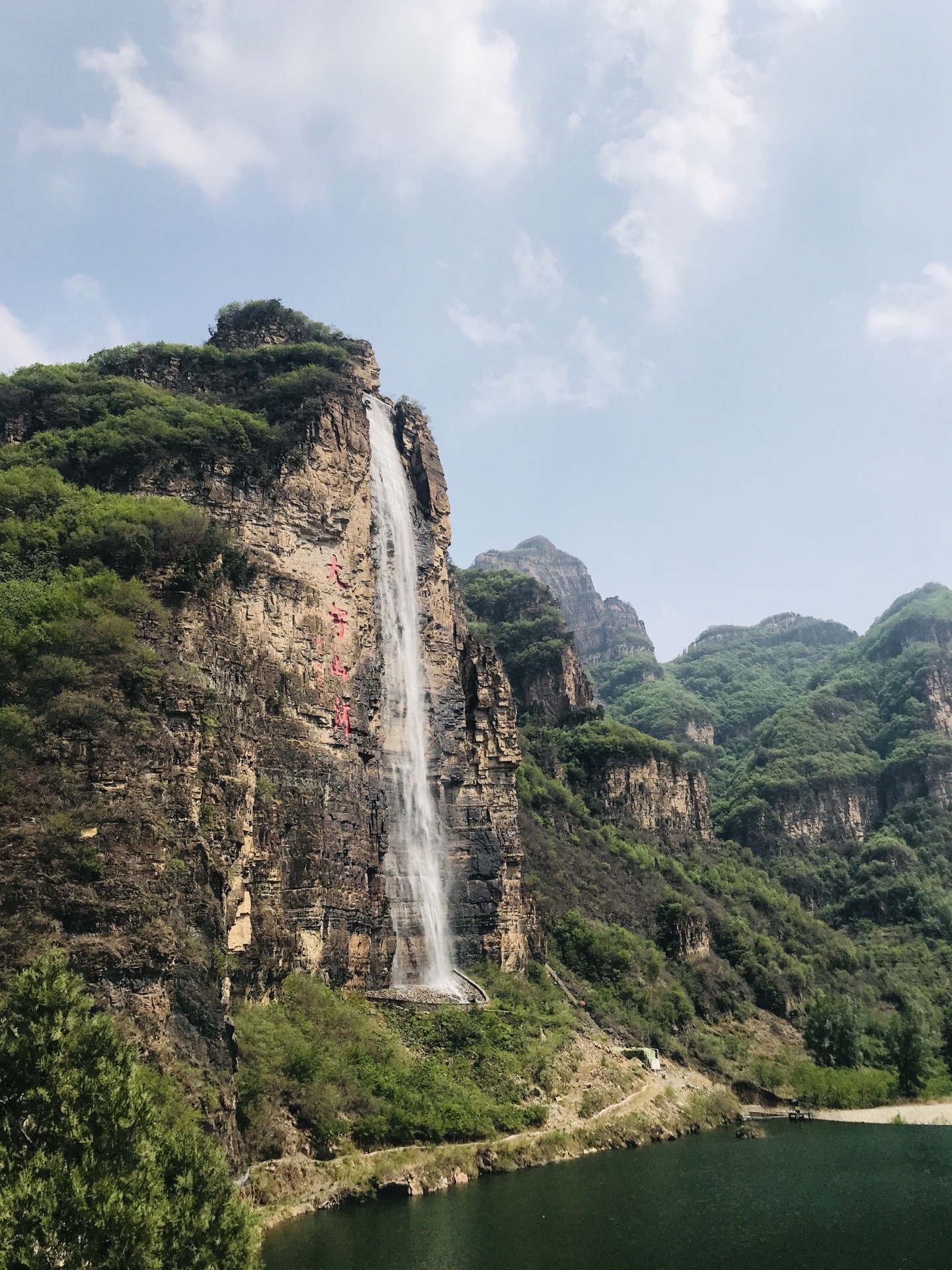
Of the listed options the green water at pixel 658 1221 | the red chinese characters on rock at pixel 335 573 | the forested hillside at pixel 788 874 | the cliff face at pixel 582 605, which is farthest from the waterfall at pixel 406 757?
the cliff face at pixel 582 605

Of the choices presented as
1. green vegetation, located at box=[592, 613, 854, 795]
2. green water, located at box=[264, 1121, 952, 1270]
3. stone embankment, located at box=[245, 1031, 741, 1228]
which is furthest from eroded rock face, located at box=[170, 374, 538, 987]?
green vegetation, located at box=[592, 613, 854, 795]

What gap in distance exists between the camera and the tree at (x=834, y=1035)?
50969 mm

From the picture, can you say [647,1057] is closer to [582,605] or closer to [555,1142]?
[555,1142]

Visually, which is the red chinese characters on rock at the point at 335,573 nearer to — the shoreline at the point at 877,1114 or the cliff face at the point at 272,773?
the cliff face at the point at 272,773

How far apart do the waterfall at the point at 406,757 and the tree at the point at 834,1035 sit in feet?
77.8

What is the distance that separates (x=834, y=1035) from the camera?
51.7 m

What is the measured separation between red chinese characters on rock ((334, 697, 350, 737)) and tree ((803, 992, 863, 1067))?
105 ft

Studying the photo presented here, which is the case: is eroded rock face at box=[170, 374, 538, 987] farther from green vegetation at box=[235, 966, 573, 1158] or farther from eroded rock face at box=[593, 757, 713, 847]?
eroded rock face at box=[593, 757, 713, 847]

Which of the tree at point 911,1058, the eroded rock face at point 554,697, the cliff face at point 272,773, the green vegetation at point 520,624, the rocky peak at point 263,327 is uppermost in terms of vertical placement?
the rocky peak at point 263,327

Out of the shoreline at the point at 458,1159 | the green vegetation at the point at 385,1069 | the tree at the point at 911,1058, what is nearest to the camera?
the shoreline at the point at 458,1159

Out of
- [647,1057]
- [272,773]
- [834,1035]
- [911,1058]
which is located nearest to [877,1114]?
[911,1058]

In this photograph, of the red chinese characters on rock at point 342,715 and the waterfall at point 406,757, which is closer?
the red chinese characters on rock at point 342,715

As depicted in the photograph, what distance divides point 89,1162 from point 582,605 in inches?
6235

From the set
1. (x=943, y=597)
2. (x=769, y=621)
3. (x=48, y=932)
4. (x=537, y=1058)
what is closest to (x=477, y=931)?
(x=537, y=1058)
